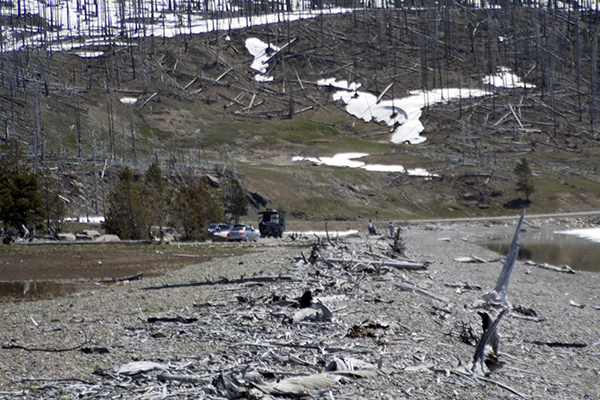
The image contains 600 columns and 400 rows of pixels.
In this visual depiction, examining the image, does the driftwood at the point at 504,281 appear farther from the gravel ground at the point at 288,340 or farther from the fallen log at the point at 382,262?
the fallen log at the point at 382,262

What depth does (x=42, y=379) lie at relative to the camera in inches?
351

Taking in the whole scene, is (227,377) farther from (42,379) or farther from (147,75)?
(147,75)

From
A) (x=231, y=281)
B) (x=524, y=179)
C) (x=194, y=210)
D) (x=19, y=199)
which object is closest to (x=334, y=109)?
(x=524, y=179)

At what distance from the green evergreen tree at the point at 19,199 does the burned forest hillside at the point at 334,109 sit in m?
15.0

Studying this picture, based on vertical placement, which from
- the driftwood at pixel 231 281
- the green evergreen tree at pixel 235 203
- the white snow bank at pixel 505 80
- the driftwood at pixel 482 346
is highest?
the white snow bank at pixel 505 80

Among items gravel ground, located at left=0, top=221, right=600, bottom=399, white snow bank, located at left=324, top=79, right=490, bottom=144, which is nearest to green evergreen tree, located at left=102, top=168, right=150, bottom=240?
gravel ground, located at left=0, top=221, right=600, bottom=399

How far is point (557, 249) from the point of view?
44.0m

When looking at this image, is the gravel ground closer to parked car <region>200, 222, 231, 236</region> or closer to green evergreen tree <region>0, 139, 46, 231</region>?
green evergreen tree <region>0, 139, 46, 231</region>

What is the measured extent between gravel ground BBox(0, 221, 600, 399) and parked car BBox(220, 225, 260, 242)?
25426mm

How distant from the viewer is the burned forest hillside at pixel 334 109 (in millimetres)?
81125

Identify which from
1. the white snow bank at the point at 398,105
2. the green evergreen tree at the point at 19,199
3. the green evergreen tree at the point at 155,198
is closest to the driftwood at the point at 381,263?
the green evergreen tree at the point at 155,198

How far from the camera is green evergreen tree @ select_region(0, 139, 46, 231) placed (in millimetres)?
38844

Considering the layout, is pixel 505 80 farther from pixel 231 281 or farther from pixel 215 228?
pixel 231 281

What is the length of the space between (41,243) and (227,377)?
106 feet
